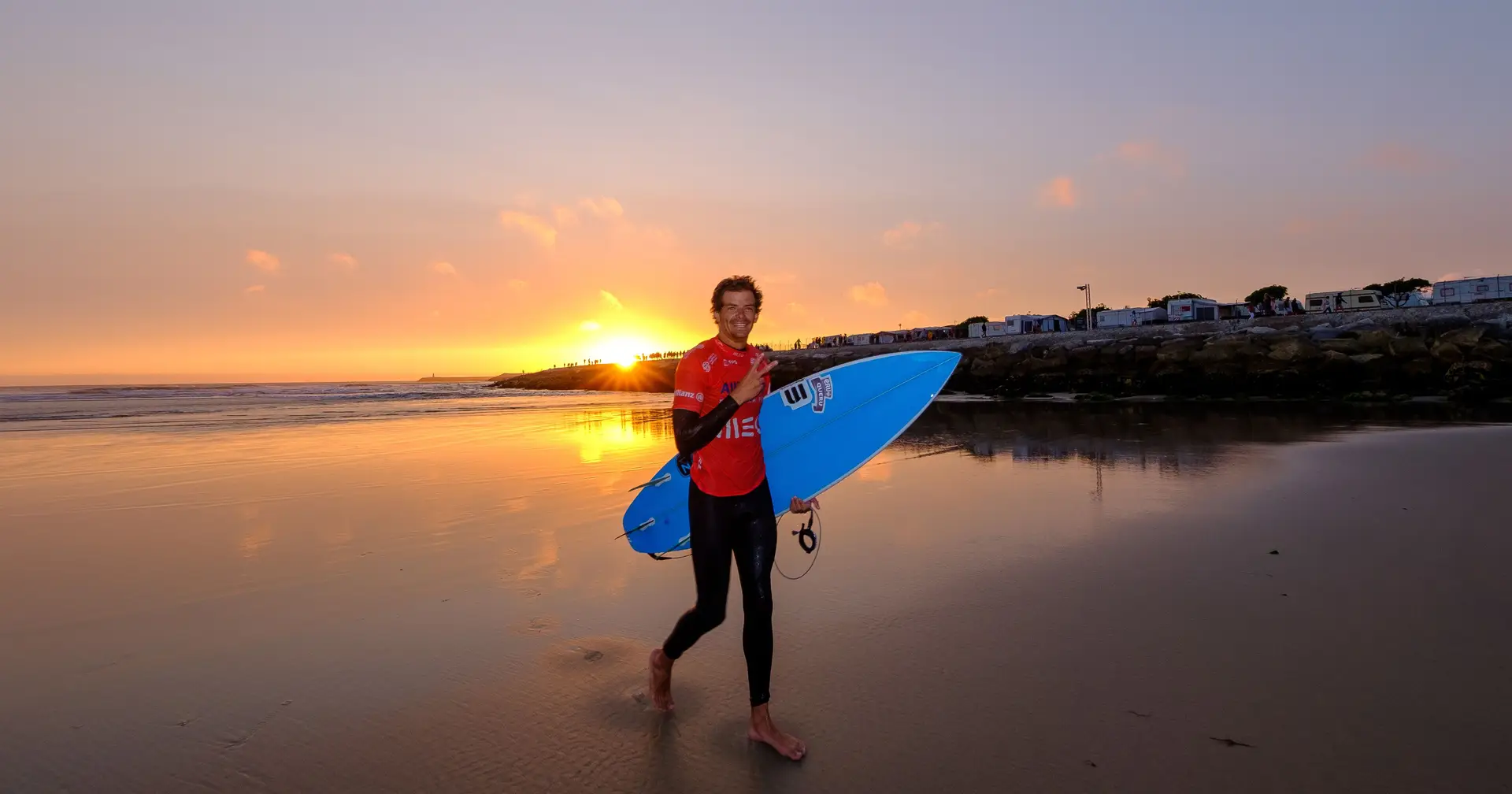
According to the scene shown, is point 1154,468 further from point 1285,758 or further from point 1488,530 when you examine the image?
point 1285,758

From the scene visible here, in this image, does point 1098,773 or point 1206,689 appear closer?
point 1098,773

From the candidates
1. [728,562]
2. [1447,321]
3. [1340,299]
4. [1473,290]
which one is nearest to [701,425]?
[728,562]

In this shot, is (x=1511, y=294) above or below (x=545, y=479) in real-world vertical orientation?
above

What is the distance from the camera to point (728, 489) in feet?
10.1

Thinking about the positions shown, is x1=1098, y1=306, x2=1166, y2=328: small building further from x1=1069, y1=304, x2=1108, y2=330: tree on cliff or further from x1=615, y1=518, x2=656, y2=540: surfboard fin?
x1=615, y1=518, x2=656, y2=540: surfboard fin

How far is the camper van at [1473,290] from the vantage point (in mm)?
34688

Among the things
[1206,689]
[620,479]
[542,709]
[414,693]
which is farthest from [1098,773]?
[620,479]

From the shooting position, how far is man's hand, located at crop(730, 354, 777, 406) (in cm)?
291

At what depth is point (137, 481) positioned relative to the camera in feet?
Result: 30.8

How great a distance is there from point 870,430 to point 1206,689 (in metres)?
2.36

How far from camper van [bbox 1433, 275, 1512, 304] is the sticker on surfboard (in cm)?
4484

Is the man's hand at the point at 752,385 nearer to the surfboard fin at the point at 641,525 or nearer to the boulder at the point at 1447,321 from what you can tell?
the surfboard fin at the point at 641,525

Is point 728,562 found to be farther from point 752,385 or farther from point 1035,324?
point 1035,324

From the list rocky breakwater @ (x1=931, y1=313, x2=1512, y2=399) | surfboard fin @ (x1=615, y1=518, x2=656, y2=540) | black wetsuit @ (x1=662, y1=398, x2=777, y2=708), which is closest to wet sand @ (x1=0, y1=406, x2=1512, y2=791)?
black wetsuit @ (x1=662, y1=398, x2=777, y2=708)
